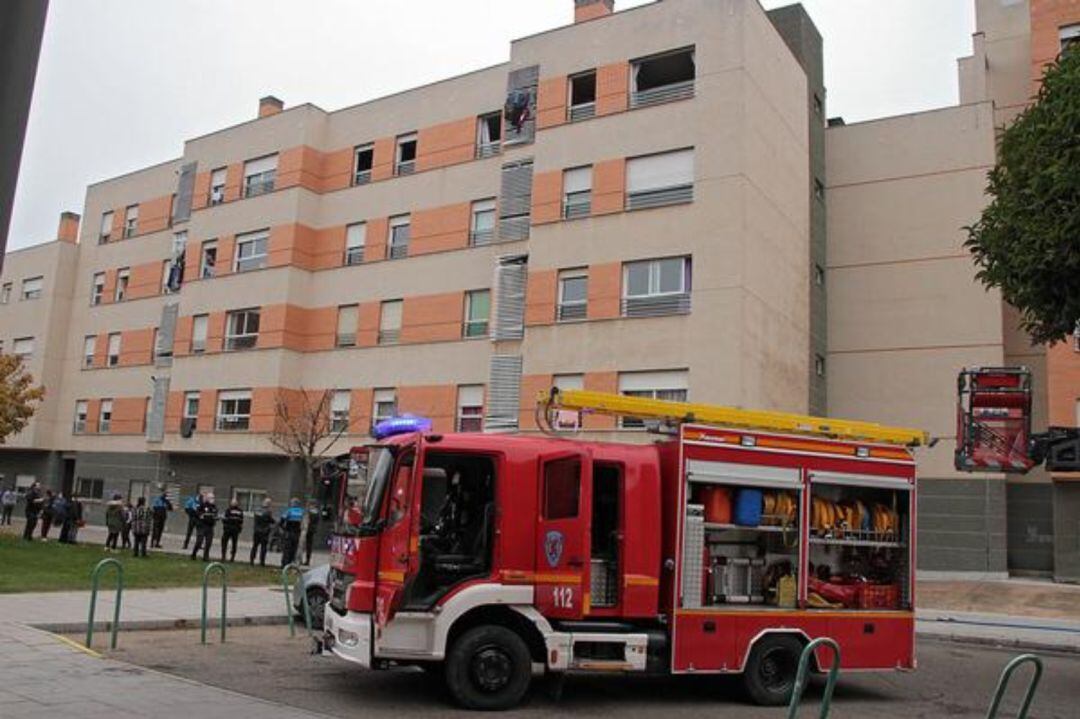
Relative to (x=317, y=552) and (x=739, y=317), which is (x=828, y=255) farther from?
(x=317, y=552)

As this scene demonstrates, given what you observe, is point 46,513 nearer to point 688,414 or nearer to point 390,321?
point 390,321

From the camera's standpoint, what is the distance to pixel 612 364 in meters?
25.5

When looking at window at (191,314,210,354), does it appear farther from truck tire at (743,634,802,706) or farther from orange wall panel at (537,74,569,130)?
truck tire at (743,634,802,706)

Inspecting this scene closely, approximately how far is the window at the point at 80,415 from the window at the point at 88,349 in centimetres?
172

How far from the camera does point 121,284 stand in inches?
1676

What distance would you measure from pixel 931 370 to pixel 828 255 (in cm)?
489

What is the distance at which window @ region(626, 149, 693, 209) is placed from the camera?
25.4m

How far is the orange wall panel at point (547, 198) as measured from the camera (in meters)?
27.4

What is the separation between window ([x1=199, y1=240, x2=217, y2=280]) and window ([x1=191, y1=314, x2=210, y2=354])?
1537 millimetres

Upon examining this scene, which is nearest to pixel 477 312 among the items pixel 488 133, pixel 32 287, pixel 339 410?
pixel 488 133

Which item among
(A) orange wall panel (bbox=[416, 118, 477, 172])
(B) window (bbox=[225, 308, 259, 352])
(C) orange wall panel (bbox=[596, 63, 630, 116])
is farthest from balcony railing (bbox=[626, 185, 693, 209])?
(B) window (bbox=[225, 308, 259, 352])

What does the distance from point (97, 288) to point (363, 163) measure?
17105 millimetres

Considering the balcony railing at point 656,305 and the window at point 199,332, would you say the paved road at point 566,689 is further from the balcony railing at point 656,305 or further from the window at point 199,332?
the window at point 199,332

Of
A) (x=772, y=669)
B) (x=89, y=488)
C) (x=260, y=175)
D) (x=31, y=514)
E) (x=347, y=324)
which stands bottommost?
(x=772, y=669)
